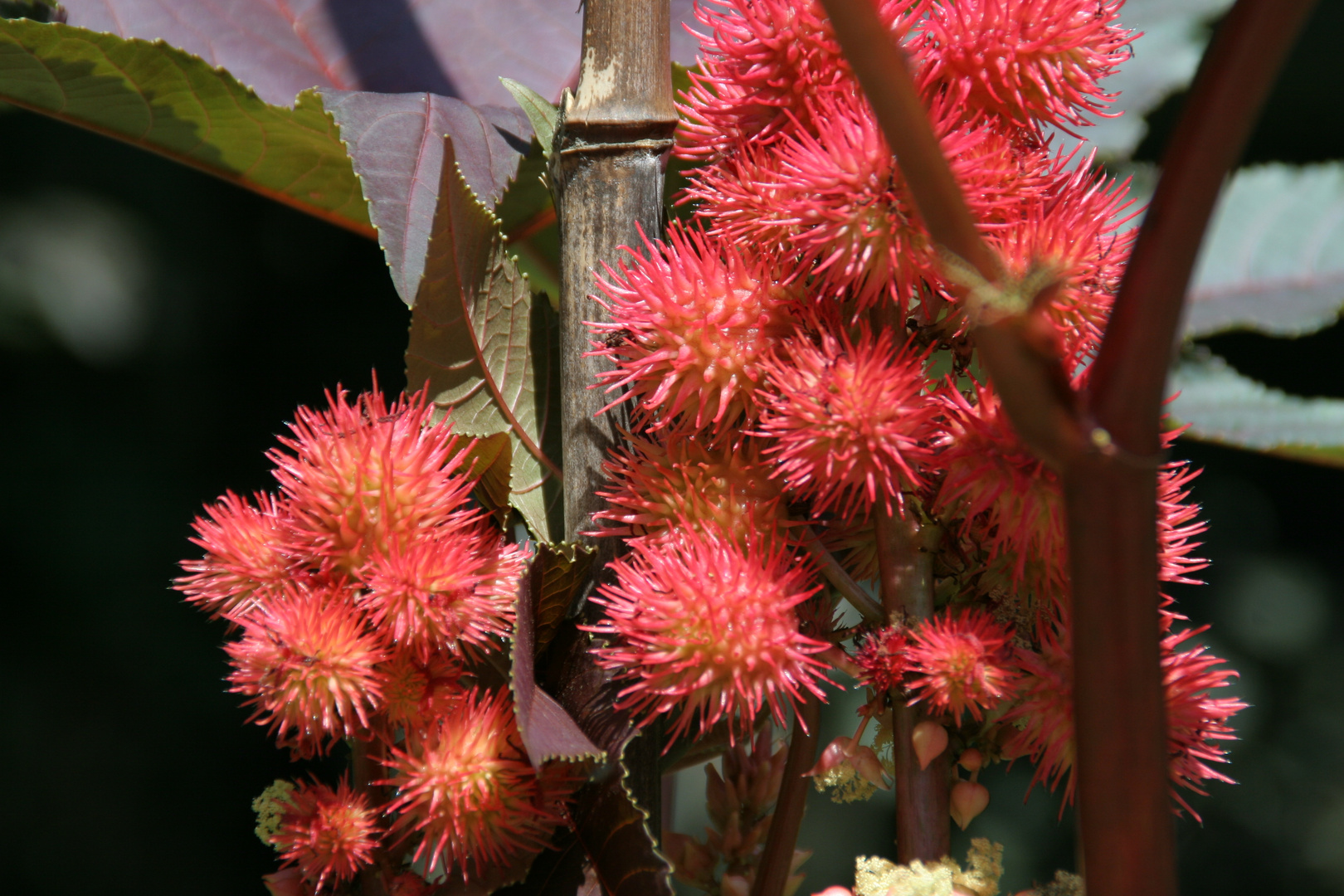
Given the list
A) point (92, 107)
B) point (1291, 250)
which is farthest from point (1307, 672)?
point (92, 107)

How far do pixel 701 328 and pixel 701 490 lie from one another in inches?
1.9

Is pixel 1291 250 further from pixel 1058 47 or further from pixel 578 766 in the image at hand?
pixel 578 766

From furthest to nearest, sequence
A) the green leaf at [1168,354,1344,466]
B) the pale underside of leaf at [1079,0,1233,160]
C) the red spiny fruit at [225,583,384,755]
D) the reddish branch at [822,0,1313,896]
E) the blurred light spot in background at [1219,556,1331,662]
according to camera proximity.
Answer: the blurred light spot in background at [1219,556,1331,662], the pale underside of leaf at [1079,0,1233,160], the green leaf at [1168,354,1344,466], the red spiny fruit at [225,583,384,755], the reddish branch at [822,0,1313,896]

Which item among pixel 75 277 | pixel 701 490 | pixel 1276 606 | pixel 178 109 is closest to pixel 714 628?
pixel 701 490

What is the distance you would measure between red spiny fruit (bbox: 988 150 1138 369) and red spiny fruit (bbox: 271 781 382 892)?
0.25 metres

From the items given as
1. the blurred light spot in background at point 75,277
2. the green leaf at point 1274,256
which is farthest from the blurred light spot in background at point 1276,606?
the blurred light spot in background at point 75,277

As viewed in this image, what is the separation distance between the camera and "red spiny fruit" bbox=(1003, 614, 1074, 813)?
0.86ft

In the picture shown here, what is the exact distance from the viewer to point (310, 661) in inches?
10.7

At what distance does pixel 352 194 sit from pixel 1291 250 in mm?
550

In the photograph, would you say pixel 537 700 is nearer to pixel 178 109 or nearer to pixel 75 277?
pixel 178 109

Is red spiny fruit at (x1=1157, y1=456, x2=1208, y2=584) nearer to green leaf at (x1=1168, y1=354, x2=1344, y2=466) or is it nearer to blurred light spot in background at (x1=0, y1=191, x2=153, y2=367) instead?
green leaf at (x1=1168, y1=354, x2=1344, y2=466)

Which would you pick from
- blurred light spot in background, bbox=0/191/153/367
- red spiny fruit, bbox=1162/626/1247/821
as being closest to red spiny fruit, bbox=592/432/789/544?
red spiny fruit, bbox=1162/626/1247/821

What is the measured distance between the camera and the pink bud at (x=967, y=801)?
0.29m

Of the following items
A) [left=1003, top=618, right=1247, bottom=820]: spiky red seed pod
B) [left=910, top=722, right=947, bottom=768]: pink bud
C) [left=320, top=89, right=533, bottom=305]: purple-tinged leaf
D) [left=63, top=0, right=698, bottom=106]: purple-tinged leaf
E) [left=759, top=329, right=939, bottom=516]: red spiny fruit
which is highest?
[left=63, top=0, right=698, bottom=106]: purple-tinged leaf
